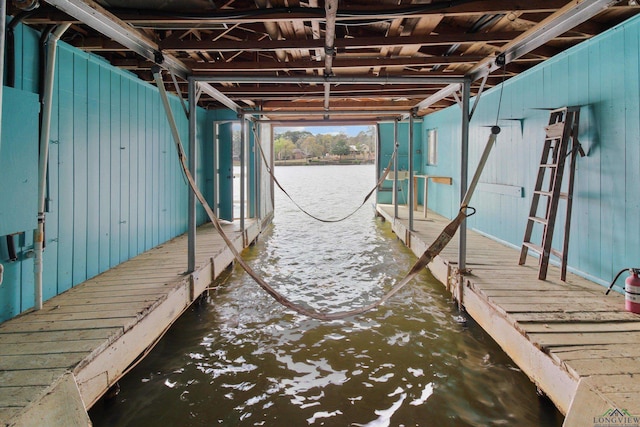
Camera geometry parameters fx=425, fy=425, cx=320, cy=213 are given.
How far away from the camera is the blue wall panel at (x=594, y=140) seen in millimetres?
3424

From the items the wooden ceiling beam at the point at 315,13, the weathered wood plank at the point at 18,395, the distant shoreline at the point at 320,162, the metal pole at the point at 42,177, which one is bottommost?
the weathered wood plank at the point at 18,395

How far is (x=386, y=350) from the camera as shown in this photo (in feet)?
11.5

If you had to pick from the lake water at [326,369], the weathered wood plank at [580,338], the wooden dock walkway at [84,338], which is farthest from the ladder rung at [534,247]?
the wooden dock walkway at [84,338]

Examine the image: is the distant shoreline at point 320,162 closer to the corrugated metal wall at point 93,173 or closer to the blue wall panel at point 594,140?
the blue wall panel at point 594,140

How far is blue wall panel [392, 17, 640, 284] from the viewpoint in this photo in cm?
342

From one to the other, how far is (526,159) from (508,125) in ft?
2.40

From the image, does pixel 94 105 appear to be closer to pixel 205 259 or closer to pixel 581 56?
pixel 205 259

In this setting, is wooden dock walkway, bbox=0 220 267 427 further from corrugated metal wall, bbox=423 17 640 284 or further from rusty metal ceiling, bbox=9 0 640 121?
corrugated metal wall, bbox=423 17 640 284

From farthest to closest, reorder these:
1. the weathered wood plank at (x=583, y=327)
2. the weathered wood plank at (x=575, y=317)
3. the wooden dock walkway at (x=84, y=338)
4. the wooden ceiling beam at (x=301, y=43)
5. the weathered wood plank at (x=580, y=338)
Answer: the wooden ceiling beam at (x=301, y=43)
the weathered wood plank at (x=575, y=317)
the weathered wood plank at (x=583, y=327)
the weathered wood plank at (x=580, y=338)
the wooden dock walkway at (x=84, y=338)

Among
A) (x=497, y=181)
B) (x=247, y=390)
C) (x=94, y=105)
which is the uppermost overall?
(x=94, y=105)

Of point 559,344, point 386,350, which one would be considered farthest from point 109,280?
point 559,344

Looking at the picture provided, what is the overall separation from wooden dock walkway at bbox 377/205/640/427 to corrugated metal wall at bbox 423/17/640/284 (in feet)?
1.33

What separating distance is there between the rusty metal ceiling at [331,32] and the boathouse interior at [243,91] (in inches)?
0.6

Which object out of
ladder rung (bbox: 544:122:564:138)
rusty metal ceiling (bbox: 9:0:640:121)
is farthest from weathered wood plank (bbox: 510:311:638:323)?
rusty metal ceiling (bbox: 9:0:640:121)
